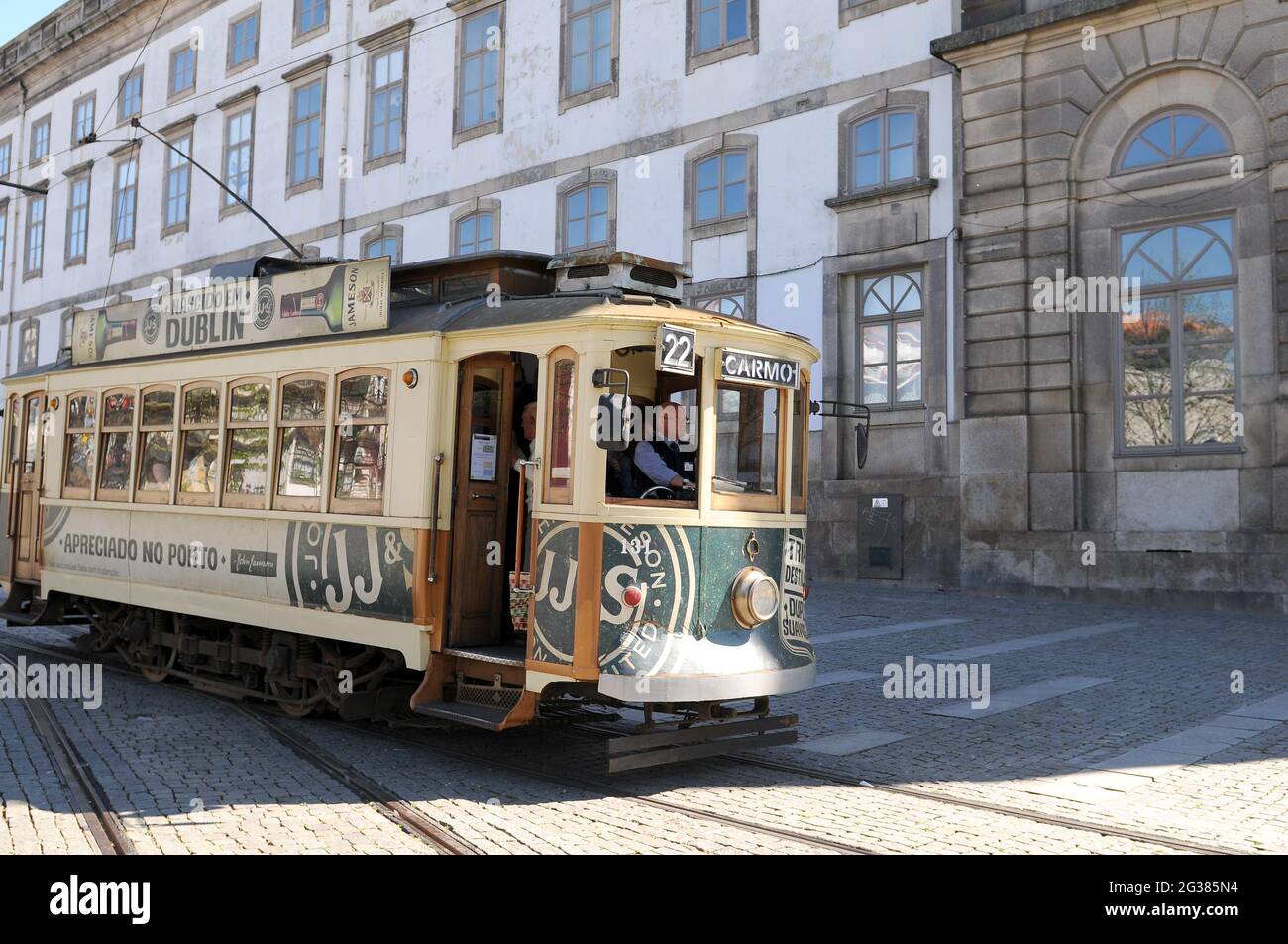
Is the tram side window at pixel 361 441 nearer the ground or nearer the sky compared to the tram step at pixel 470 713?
nearer the sky

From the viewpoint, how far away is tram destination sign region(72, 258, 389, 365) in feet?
27.8

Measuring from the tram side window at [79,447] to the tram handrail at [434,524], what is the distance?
5083 mm

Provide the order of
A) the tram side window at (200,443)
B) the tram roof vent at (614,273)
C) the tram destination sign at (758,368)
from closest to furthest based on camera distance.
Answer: the tram destination sign at (758,368), the tram roof vent at (614,273), the tram side window at (200,443)

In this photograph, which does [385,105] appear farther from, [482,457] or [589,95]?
[482,457]

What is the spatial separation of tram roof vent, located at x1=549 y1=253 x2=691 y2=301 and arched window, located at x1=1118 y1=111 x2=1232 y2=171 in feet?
37.1

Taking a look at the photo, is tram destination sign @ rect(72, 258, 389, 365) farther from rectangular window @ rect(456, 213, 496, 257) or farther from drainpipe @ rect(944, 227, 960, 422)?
rectangular window @ rect(456, 213, 496, 257)

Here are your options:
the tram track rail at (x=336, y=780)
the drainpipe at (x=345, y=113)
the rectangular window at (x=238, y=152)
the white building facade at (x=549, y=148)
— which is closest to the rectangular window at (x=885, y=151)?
the white building facade at (x=549, y=148)

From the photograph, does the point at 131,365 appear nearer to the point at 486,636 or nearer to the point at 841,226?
the point at 486,636

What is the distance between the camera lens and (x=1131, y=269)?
1706cm

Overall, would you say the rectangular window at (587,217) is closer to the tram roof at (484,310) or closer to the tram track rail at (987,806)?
the tram roof at (484,310)

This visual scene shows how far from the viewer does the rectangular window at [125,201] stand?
36344 mm

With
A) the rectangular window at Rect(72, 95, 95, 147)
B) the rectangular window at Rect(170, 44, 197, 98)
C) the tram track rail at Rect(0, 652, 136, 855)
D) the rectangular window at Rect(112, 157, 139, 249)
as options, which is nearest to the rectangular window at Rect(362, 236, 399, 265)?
the rectangular window at Rect(170, 44, 197, 98)

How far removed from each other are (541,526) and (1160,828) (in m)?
3.71
